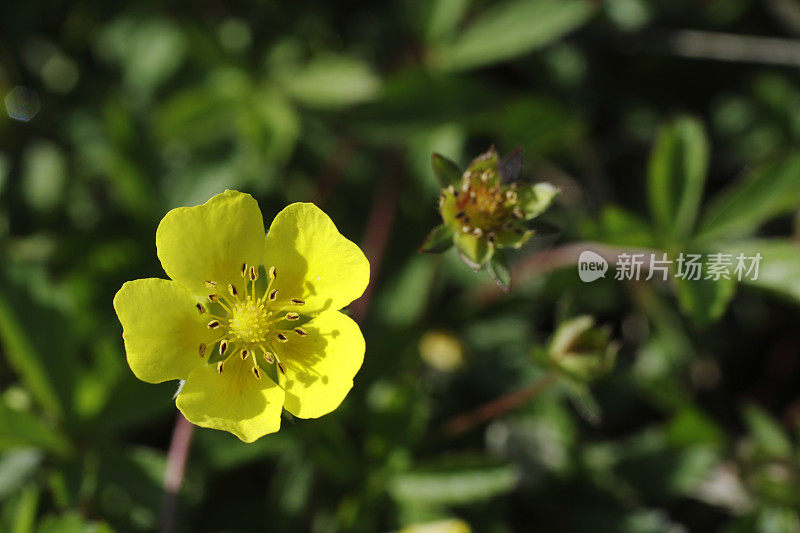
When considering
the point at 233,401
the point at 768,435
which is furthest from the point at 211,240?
the point at 768,435

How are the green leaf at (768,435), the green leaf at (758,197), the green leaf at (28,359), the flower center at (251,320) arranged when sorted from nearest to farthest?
the flower center at (251,320) < the green leaf at (28,359) < the green leaf at (758,197) < the green leaf at (768,435)

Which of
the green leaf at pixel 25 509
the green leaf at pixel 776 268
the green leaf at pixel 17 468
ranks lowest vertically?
the green leaf at pixel 25 509

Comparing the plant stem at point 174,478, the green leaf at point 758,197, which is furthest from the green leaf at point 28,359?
the green leaf at point 758,197

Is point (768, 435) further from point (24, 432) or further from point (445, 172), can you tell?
point (24, 432)

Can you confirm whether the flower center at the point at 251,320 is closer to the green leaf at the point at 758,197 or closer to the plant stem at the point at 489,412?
the plant stem at the point at 489,412

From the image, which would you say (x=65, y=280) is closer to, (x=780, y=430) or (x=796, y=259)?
(x=796, y=259)

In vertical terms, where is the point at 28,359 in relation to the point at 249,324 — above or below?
below

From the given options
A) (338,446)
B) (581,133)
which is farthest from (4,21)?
(581,133)
